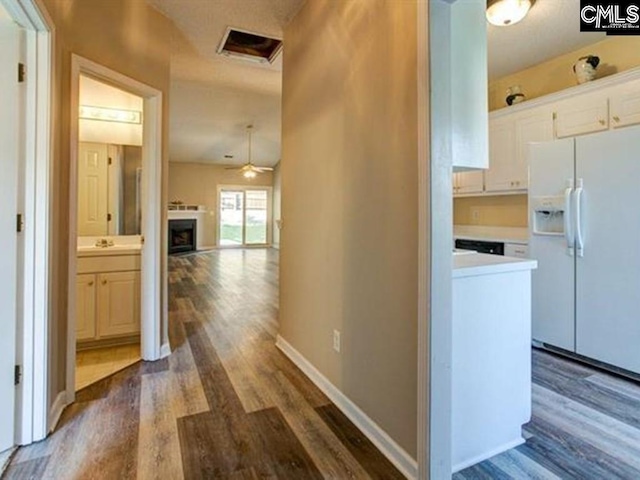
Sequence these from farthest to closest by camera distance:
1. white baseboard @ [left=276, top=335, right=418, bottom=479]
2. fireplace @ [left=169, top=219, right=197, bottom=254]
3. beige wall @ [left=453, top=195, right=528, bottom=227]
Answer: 1. fireplace @ [left=169, top=219, right=197, bottom=254]
2. beige wall @ [left=453, top=195, right=528, bottom=227]
3. white baseboard @ [left=276, top=335, right=418, bottom=479]

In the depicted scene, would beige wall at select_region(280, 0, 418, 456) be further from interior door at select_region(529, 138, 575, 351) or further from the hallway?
interior door at select_region(529, 138, 575, 351)

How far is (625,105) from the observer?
2.94 m

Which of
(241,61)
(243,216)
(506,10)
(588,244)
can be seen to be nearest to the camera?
(506,10)

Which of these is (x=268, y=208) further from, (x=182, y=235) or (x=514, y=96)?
(x=514, y=96)

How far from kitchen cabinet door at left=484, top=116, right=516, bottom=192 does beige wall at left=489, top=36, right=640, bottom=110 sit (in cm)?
42

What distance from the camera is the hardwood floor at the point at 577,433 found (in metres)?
1.65

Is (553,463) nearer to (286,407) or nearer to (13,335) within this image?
(286,407)

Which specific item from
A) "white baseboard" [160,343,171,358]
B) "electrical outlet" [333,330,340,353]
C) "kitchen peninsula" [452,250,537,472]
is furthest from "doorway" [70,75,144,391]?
"kitchen peninsula" [452,250,537,472]

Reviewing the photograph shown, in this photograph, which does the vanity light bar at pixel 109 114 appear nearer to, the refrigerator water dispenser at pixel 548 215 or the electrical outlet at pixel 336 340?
the electrical outlet at pixel 336 340

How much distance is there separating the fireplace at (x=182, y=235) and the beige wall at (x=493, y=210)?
790 centimetres

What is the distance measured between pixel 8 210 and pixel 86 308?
63.1 inches

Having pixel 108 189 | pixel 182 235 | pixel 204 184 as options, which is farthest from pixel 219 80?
pixel 204 184

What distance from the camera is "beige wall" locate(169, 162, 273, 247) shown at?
11.0 meters

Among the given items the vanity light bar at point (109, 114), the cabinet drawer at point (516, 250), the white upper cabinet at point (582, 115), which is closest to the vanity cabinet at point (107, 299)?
the vanity light bar at point (109, 114)
